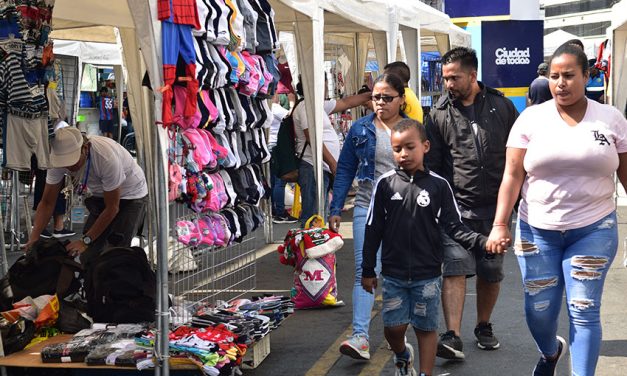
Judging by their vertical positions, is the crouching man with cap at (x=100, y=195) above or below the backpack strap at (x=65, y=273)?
above

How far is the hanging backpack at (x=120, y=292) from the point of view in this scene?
20.6ft

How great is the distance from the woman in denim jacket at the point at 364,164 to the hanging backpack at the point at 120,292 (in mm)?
1329

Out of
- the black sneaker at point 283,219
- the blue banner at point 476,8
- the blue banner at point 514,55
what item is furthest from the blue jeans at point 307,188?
the blue banner at point 476,8

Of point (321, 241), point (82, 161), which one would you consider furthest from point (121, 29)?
point (321, 241)

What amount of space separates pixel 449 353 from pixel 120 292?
86.7 inches

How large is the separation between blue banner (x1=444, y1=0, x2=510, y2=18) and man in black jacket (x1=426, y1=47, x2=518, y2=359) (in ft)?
43.0

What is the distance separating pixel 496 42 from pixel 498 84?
2.81 feet

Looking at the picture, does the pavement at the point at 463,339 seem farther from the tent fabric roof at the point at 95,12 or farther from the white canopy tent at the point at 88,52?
the white canopy tent at the point at 88,52

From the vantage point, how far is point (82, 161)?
7.28m

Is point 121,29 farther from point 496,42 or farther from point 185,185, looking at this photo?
point 496,42

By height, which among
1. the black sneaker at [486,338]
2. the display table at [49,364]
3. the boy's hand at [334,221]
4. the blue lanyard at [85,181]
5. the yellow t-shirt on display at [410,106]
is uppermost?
the yellow t-shirt on display at [410,106]

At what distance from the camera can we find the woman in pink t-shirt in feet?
15.9

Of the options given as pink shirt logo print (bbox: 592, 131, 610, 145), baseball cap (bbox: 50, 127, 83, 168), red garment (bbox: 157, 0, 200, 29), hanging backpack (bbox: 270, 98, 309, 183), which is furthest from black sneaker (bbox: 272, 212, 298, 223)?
pink shirt logo print (bbox: 592, 131, 610, 145)

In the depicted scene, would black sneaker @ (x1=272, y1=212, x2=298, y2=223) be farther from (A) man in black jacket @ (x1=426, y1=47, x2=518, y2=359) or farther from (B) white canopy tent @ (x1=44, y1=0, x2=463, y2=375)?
(A) man in black jacket @ (x1=426, y1=47, x2=518, y2=359)
